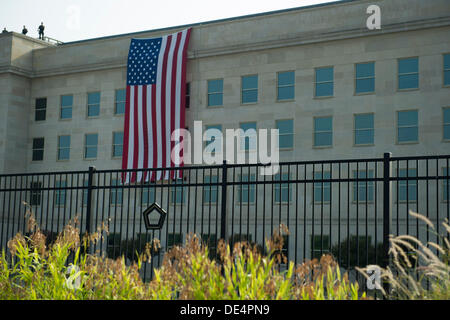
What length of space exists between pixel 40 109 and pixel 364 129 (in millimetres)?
27442

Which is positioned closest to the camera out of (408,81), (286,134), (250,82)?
(408,81)

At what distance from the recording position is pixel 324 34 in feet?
143

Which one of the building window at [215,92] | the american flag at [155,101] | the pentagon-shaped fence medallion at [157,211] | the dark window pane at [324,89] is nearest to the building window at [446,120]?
the dark window pane at [324,89]

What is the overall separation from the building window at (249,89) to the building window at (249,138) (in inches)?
68.2

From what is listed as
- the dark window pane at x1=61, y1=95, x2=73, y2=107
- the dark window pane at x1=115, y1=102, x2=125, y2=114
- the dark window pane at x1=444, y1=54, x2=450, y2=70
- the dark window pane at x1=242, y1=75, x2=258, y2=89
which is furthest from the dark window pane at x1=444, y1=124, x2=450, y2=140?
the dark window pane at x1=61, y1=95, x2=73, y2=107

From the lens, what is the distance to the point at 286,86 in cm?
4503

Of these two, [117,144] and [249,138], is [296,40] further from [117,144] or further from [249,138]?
[117,144]

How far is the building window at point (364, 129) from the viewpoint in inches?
1655

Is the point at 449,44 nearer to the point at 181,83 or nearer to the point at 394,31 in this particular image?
the point at 394,31

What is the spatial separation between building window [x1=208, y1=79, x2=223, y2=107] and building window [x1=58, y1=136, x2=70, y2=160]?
13025mm

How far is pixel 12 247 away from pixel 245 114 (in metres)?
36.3

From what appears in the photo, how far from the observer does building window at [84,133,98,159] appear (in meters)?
51.4

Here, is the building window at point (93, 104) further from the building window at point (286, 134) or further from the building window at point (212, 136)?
the building window at point (286, 134)

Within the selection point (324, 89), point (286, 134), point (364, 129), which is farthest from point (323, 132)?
point (324, 89)
